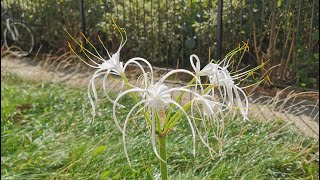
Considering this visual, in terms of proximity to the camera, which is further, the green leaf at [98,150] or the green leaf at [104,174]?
the green leaf at [98,150]

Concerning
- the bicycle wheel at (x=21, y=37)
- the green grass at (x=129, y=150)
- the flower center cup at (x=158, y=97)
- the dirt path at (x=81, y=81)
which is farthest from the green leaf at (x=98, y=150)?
the bicycle wheel at (x=21, y=37)

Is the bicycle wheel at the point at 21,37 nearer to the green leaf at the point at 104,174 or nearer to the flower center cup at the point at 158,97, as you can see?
the green leaf at the point at 104,174

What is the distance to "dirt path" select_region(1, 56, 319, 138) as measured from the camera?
440 cm

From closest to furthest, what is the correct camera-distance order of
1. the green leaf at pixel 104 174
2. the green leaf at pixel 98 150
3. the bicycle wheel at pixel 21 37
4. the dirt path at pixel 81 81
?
the green leaf at pixel 104 174 < the green leaf at pixel 98 150 < the dirt path at pixel 81 81 < the bicycle wheel at pixel 21 37

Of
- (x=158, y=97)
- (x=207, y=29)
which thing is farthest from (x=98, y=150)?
(x=207, y=29)

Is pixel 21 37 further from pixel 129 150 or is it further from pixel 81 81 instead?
pixel 129 150

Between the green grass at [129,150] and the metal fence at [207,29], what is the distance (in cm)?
93

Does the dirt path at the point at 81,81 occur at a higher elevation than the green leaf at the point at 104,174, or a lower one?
higher

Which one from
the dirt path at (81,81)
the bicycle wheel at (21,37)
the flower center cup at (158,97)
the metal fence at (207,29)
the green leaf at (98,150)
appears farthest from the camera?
the bicycle wheel at (21,37)

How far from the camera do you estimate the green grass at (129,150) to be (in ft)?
11.1

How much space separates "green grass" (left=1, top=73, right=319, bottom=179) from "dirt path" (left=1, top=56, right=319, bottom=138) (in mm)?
135

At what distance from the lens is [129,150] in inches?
144

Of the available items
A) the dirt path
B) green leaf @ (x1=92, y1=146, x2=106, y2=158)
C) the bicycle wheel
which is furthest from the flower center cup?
the bicycle wheel

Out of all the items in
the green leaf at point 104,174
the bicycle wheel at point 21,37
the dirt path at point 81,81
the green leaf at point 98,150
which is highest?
the bicycle wheel at point 21,37
